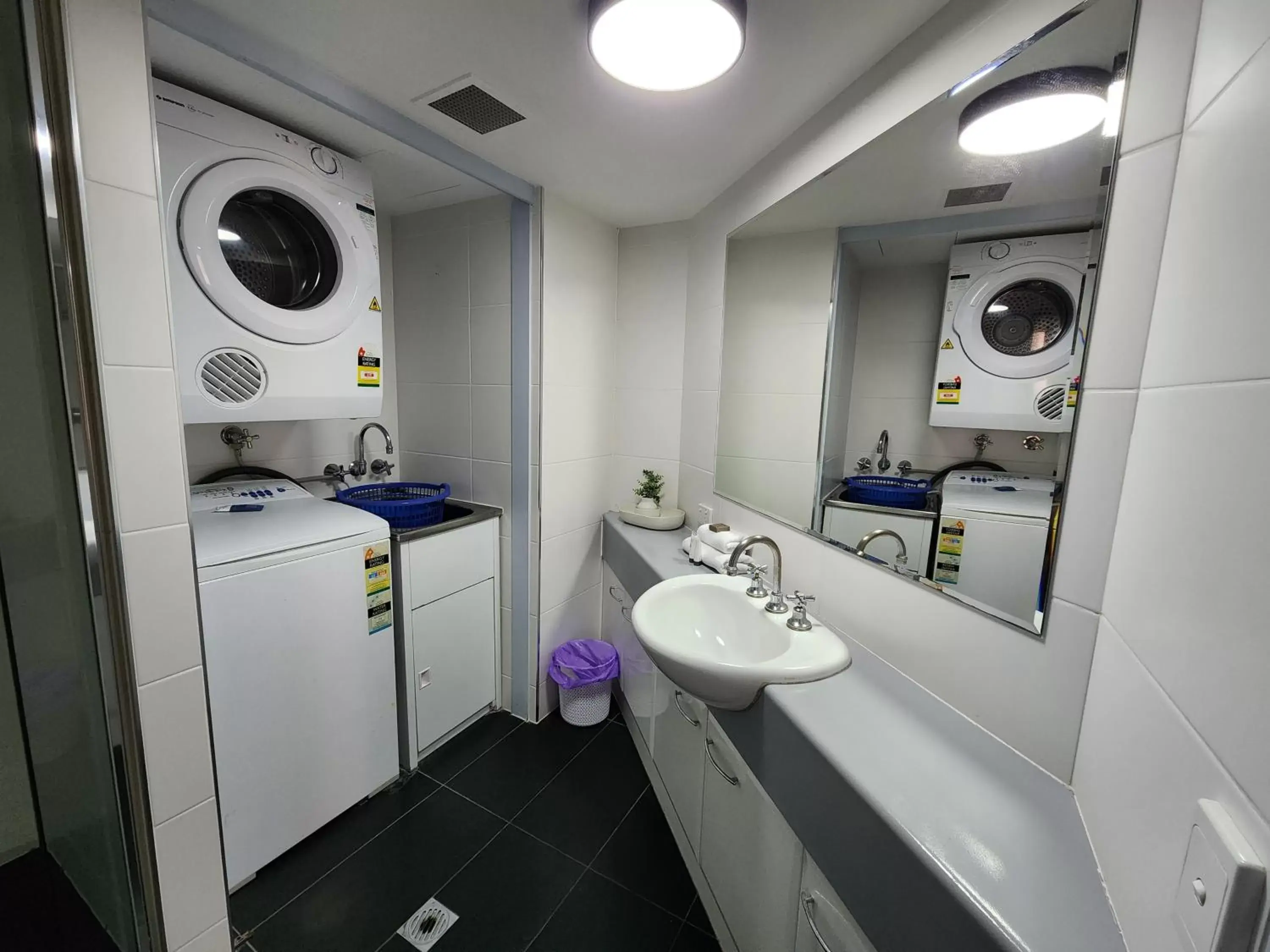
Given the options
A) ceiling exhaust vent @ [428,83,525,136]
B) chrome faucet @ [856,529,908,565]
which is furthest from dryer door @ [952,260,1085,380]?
ceiling exhaust vent @ [428,83,525,136]

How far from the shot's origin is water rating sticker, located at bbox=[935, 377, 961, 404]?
3.19 feet

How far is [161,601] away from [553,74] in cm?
129

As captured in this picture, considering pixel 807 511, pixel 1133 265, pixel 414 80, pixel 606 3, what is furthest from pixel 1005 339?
pixel 414 80

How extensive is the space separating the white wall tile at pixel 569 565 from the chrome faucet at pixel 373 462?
758 millimetres

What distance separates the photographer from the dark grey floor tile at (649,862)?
1305 millimetres

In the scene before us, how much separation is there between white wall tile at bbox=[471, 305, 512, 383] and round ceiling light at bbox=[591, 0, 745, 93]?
3.04 feet

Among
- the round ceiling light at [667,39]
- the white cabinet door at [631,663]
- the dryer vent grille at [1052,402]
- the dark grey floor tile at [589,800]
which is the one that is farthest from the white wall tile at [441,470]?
the dryer vent grille at [1052,402]

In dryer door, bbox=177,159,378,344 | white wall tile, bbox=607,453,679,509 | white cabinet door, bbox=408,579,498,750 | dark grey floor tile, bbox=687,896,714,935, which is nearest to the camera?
dryer door, bbox=177,159,378,344

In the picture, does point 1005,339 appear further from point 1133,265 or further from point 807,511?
point 807,511

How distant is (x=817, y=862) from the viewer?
75 centimetres

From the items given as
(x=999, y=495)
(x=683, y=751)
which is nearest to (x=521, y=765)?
(x=683, y=751)

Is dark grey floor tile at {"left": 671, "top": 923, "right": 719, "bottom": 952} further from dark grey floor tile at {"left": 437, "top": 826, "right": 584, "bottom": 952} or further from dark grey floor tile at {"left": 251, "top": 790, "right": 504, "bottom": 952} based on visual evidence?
dark grey floor tile at {"left": 251, "top": 790, "right": 504, "bottom": 952}

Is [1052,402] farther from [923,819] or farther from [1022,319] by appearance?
[923,819]

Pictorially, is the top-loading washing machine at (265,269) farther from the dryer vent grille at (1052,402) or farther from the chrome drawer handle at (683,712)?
the dryer vent grille at (1052,402)
